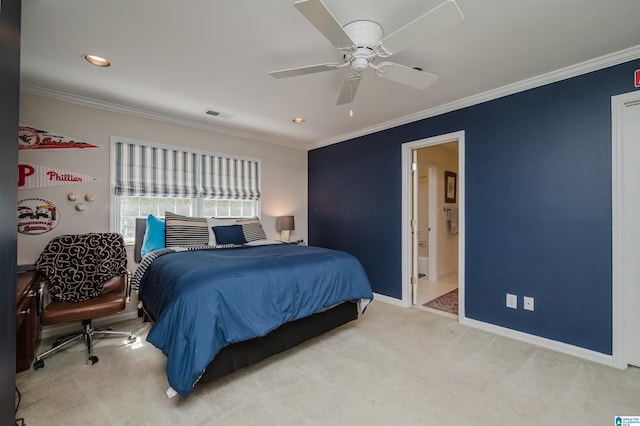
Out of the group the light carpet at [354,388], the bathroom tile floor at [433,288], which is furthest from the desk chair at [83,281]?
the bathroom tile floor at [433,288]

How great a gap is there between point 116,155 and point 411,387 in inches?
153

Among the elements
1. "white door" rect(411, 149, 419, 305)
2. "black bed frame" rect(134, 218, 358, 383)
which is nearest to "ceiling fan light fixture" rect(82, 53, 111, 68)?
"black bed frame" rect(134, 218, 358, 383)

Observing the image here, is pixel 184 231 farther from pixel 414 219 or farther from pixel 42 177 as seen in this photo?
pixel 414 219

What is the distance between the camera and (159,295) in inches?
90.7

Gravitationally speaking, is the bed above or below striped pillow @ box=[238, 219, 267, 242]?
below

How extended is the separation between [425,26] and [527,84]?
76.1 inches

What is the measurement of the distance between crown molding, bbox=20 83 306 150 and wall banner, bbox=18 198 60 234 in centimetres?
110

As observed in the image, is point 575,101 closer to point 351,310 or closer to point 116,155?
point 351,310

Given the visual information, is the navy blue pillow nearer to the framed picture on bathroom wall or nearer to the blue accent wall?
the blue accent wall

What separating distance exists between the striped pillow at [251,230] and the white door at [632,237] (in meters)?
3.74

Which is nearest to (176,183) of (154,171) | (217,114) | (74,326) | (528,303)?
(154,171)

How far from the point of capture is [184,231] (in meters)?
3.37

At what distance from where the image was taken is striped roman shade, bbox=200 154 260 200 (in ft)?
13.3

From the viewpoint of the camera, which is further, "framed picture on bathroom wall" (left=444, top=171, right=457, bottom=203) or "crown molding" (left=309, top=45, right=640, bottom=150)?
"framed picture on bathroom wall" (left=444, top=171, right=457, bottom=203)
